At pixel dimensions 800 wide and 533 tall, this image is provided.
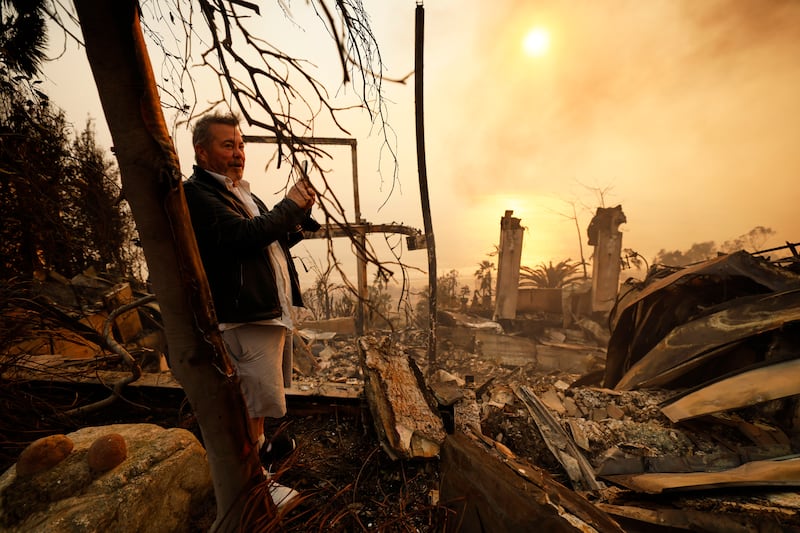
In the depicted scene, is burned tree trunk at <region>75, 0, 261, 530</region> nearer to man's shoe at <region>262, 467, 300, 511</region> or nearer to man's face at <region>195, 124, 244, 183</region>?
man's shoe at <region>262, 467, 300, 511</region>

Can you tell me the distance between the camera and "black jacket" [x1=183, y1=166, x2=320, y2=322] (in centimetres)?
134

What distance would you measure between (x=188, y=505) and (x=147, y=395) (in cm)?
171

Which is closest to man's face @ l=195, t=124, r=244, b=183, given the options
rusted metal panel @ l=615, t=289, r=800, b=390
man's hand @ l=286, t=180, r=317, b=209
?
man's hand @ l=286, t=180, r=317, b=209

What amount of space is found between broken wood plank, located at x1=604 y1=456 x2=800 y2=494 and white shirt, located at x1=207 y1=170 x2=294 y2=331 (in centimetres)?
251

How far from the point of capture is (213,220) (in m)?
1.39

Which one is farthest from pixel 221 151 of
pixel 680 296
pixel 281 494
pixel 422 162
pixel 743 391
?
pixel 680 296

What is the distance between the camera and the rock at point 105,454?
134 centimetres

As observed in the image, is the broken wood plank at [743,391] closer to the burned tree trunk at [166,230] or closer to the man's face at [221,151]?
the burned tree trunk at [166,230]

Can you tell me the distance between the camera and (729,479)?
1834 millimetres

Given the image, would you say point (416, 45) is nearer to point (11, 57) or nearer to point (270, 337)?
point (11, 57)

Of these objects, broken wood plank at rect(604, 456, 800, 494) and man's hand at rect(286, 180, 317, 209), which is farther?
broken wood plank at rect(604, 456, 800, 494)

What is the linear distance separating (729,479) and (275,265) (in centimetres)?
309

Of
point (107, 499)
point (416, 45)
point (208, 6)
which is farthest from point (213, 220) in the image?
point (416, 45)

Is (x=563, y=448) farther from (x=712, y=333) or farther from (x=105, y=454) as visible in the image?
(x=105, y=454)
